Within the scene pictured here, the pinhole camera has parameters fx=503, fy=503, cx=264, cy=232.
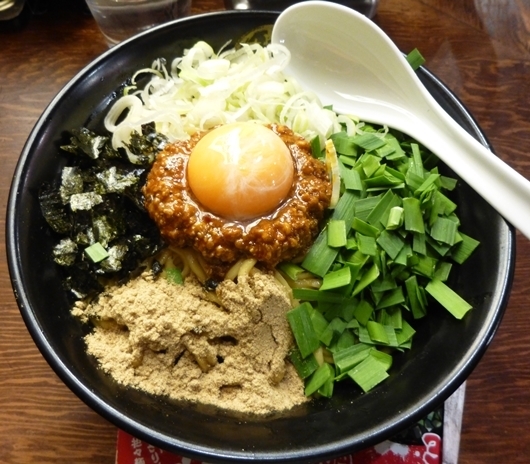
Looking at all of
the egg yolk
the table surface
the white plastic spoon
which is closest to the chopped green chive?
the egg yolk

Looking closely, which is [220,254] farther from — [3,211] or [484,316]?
[3,211]

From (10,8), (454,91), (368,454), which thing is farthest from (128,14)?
(368,454)

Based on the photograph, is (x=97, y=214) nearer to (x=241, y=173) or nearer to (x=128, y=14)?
(x=241, y=173)

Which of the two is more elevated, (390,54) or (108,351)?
(390,54)

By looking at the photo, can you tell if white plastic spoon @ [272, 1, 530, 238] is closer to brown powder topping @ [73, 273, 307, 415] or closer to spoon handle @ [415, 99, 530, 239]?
spoon handle @ [415, 99, 530, 239]

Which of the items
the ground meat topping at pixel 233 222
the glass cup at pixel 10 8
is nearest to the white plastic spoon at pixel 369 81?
the ground meat topping at pixel 233 222

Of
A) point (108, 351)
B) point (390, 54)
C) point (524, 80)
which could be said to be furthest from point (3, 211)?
point (524, 80)

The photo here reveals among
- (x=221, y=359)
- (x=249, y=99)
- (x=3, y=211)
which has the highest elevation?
(x=249, y=99)
